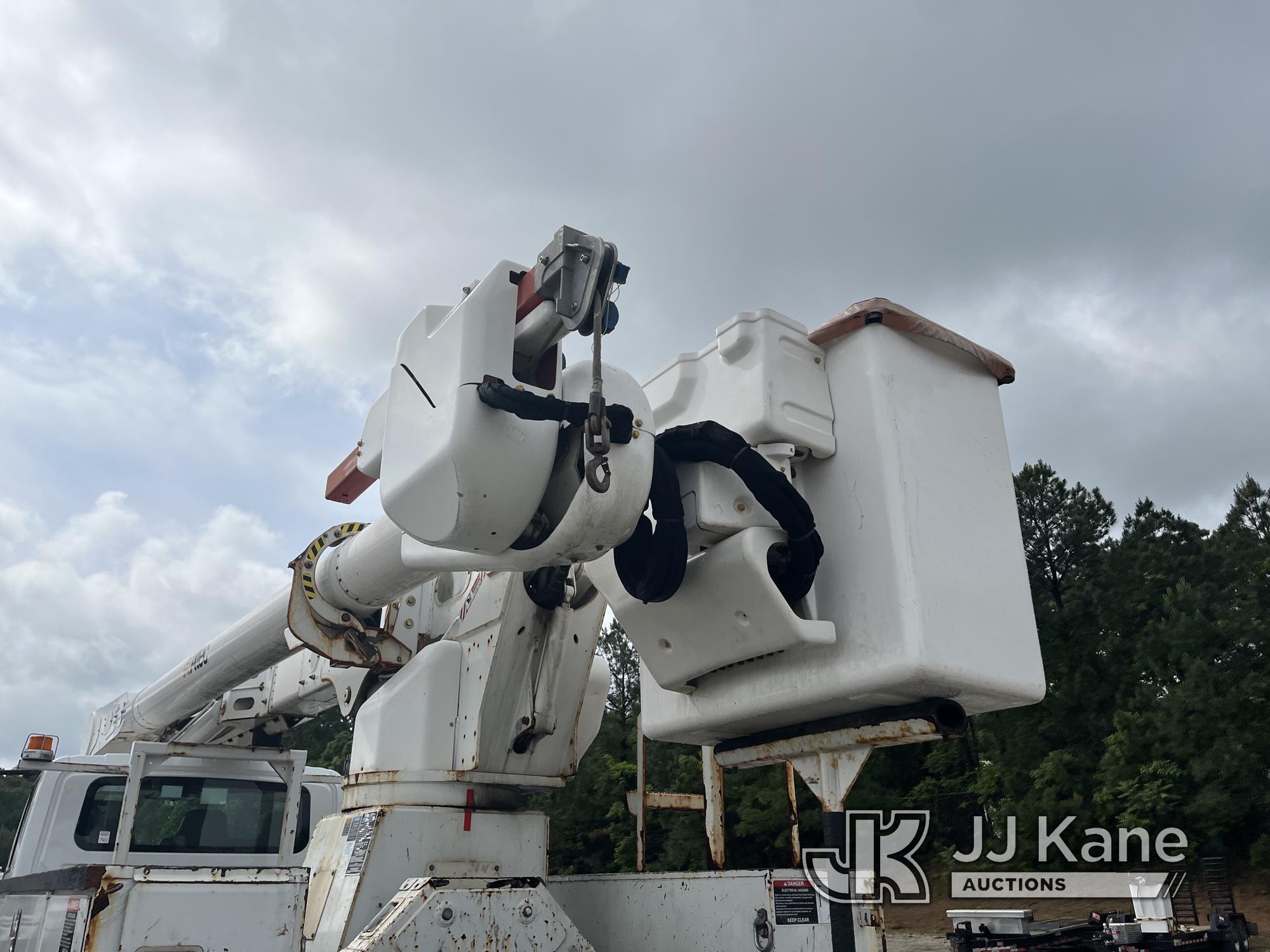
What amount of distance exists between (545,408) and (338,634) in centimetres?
240

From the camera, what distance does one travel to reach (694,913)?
3229 mm

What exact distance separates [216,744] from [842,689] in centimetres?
507

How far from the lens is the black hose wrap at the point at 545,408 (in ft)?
8.21

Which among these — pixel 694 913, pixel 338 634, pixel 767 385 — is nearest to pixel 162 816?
pixel 338 634

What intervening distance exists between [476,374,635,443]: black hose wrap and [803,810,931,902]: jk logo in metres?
1.31

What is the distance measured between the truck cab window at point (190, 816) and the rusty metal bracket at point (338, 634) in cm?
230

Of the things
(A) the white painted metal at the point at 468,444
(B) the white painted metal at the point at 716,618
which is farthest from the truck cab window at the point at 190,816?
(A) the white painted metal at the point at 468,444

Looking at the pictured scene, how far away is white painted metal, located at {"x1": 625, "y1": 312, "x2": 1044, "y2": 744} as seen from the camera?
2742 millimetres

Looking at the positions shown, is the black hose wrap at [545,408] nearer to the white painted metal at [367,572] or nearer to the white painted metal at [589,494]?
the white painted metal at [589,494]

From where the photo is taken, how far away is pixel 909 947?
18953 mm

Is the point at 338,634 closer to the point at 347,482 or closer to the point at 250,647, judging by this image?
the point at 347,482

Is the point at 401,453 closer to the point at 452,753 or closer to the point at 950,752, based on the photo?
the point at 452,753

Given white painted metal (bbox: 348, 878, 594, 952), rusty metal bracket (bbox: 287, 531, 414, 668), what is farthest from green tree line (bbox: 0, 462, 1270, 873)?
white painted metal (bbox: 348, 878, 594, 952)

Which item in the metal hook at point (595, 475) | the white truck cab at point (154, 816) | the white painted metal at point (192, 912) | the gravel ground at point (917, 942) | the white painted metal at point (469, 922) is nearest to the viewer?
the metal hook at point (595, 475)
